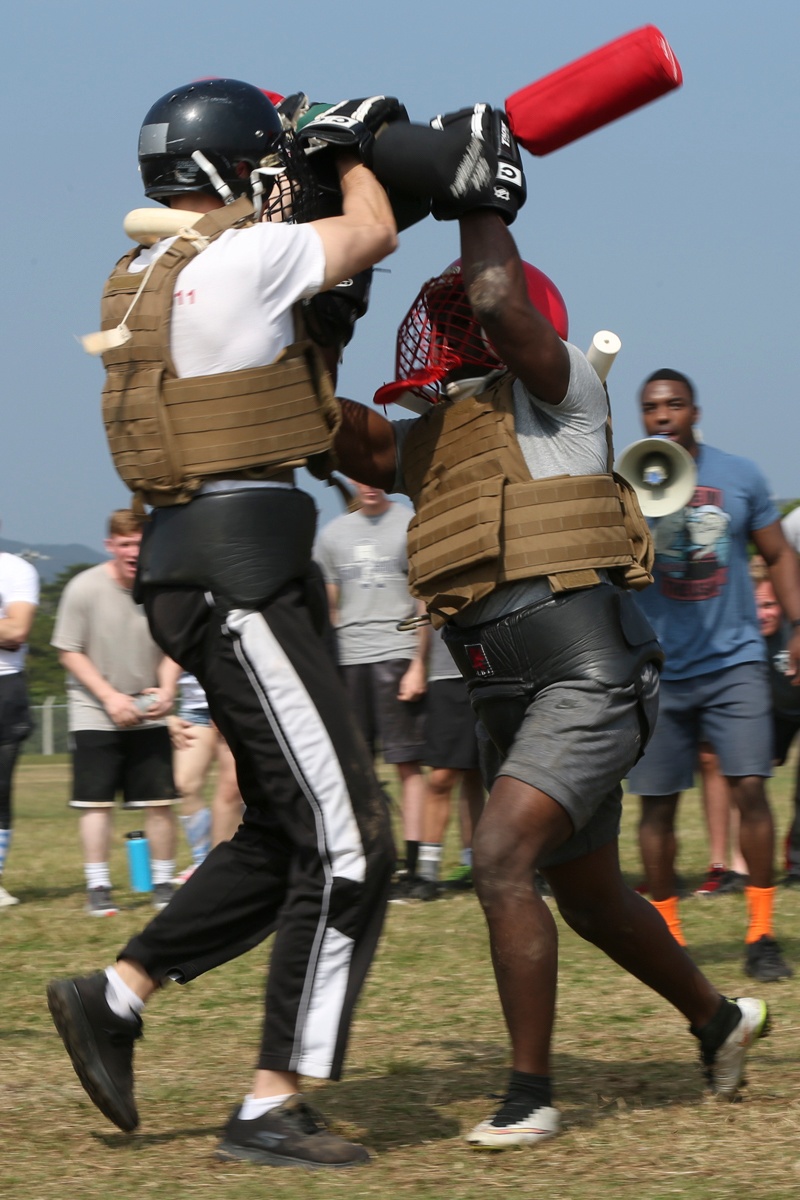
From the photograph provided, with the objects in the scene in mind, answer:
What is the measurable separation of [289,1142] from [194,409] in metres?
1.71

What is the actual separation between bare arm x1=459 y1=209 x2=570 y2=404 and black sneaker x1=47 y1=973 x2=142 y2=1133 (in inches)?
72.0

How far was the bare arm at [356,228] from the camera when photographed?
3682mm

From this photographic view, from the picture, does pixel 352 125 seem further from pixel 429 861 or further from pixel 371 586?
pixel 429 861

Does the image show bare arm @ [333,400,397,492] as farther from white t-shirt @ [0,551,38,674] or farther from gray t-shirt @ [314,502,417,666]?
white t-shirt @ [0,551,38,674]

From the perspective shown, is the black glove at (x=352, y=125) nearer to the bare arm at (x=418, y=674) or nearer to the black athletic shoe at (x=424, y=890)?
the bare arm at (x=418, y=674)

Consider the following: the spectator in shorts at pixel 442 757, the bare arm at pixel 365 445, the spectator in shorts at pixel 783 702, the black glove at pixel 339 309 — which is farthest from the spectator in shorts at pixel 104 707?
the black glove at pixel 339 309

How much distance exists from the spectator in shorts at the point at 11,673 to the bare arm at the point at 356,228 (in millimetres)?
5506

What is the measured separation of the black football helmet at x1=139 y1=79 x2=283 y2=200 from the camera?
3826 millimetres

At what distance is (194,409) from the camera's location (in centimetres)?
368

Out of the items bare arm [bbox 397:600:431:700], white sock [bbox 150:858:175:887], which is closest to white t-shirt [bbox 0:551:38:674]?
white sock [bbox 150:858:175:887]

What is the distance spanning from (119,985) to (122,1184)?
1.66ft

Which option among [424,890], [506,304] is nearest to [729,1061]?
[506,304]

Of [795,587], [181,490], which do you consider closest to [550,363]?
[181,490]

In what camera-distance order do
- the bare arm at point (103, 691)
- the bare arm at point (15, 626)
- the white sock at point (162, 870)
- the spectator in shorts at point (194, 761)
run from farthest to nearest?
the spectator in shorts at point (194, 761)
the bare arm at point (15, 626)
the white sock at point (162, 870)
the bare arm at point (103, 691)
